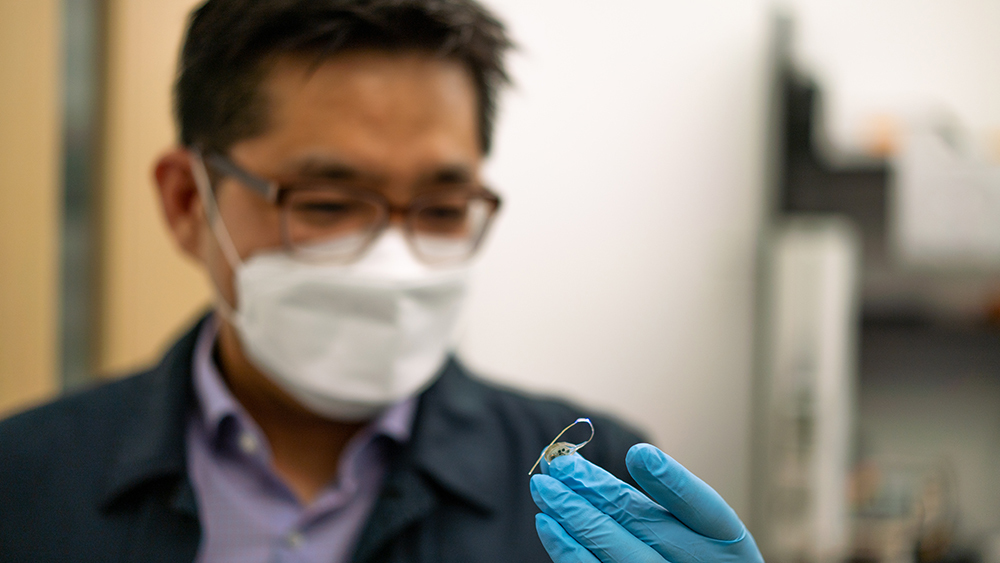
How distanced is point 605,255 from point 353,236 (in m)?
1.84

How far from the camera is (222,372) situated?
3.42ft

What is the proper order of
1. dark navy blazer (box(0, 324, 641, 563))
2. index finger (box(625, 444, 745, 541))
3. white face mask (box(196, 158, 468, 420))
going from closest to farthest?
index finger (box(625, 444, 745, 541)), dark navy blazer (box(0, 324, 641, 563)), white face mask (box(196, 158, 468, 420))

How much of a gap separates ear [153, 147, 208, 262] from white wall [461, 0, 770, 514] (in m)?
1.60

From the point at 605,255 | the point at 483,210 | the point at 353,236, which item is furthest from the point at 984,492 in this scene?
the point at 353,236

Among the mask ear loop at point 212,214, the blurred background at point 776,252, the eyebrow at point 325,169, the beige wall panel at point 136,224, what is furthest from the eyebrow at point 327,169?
the blurred background at point 776,252

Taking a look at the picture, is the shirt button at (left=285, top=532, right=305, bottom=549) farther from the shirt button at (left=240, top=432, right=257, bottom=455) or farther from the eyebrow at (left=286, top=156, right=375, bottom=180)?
the eyebrow at (left=286, top=156, right=375, bottom=180)

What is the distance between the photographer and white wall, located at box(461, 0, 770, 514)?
2.62m

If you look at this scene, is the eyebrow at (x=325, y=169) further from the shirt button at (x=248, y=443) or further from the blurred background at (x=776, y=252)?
the blurred background at (x=776, y=252)

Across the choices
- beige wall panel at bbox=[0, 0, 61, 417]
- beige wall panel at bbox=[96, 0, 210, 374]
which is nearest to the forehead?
beige wall panel at bbox=[96, 0, 210, 374]

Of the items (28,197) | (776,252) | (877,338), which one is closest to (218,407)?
(28,197)

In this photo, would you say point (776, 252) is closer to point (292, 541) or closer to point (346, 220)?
point (346, 220)

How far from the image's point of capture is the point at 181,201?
996 mm

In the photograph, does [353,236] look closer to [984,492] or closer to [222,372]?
[222,372]

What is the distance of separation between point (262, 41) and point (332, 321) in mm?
380
